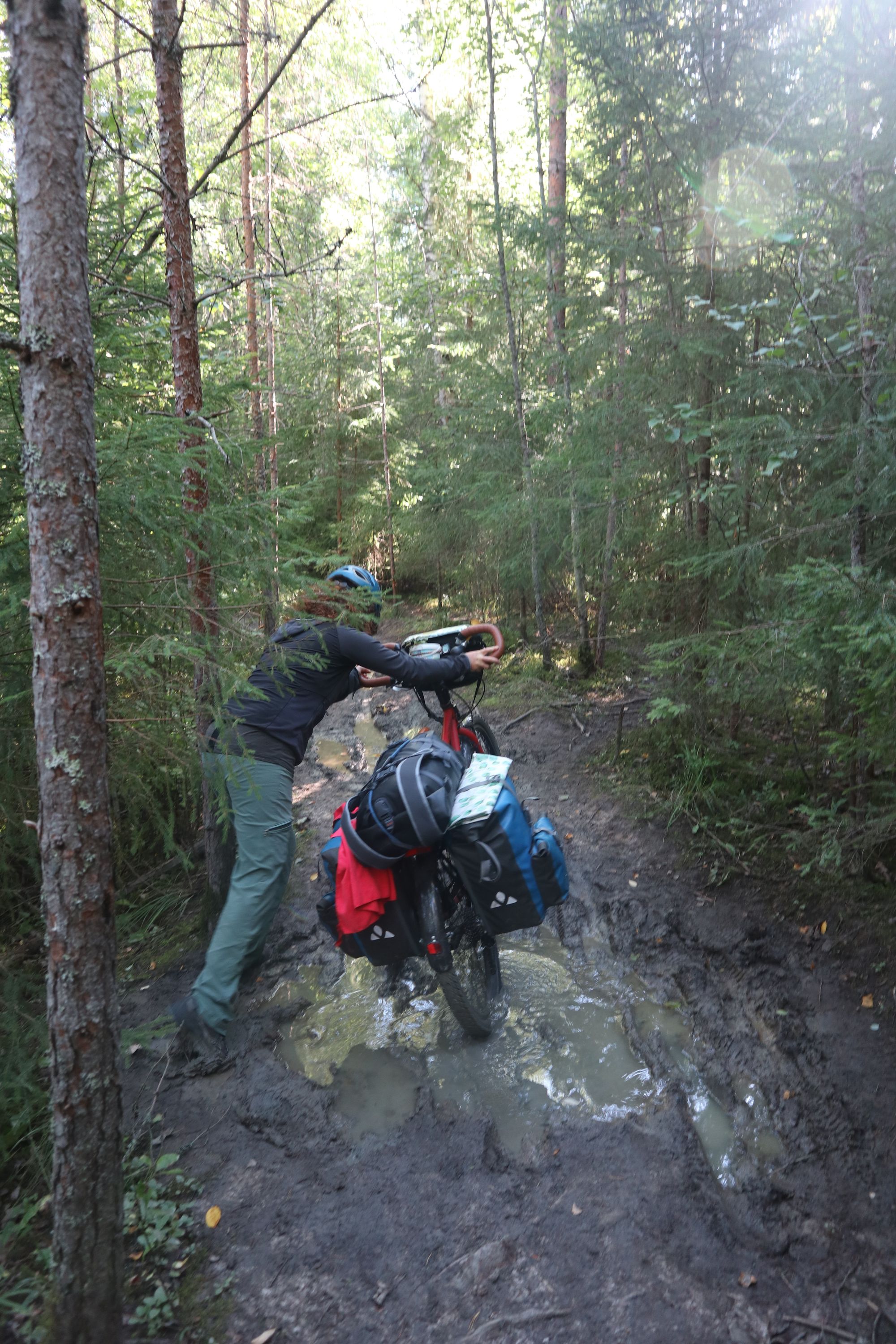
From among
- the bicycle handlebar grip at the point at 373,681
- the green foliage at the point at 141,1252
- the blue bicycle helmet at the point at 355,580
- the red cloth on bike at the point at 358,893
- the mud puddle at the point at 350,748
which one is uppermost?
the blue bicycle helmet at the point at 355,580

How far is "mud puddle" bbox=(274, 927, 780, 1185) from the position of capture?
3.23 m

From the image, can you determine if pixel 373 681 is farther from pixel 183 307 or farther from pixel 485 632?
pixel 183 307

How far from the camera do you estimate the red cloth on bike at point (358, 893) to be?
11.0 ft

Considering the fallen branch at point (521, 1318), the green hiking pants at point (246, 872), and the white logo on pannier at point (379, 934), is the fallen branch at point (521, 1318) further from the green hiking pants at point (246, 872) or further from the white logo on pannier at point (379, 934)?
the green hiking pants at point (246, 872)

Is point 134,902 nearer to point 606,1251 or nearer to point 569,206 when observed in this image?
point 606,1251

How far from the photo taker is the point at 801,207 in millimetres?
4973

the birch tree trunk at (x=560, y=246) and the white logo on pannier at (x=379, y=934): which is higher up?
the birch tree trunk at (x=560, y=246)

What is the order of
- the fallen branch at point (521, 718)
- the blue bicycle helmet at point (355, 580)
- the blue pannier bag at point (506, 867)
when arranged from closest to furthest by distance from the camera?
the blue pannier bag at point (506, 867), the blue bicycle helmet at point (355, 580), the fallen branch at point (521, 718)

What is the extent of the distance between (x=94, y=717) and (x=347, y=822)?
4.92 feet

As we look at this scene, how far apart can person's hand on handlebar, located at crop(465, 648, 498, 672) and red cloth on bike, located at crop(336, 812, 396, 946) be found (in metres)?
1.44

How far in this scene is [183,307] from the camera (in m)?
4.09

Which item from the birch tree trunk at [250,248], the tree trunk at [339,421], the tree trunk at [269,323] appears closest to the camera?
the birch tree trunk at [250,248]

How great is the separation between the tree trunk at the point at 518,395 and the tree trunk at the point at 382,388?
6242mm

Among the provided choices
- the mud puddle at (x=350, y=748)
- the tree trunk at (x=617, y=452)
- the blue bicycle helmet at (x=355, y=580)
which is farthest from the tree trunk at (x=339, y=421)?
the blue bicycle helmet at (x=355, y=580)
